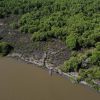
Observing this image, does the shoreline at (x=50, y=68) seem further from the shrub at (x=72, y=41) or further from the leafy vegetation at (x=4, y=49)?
the shrub at (x=72, y=41)

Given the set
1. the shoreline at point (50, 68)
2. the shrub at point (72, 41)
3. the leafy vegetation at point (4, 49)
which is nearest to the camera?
the shoreline at point (50, 68)

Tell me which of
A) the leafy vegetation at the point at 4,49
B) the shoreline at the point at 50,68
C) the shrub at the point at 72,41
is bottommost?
the shoreline at the point at 50,68

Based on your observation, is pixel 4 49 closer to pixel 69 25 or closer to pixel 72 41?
pixel 72 41

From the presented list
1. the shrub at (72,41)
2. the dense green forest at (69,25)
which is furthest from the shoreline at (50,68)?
the shrub at (72,41)

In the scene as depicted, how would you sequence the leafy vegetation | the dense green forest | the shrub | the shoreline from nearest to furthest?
the shoreline → the dense green forest → the shrub → the leafy vegetation

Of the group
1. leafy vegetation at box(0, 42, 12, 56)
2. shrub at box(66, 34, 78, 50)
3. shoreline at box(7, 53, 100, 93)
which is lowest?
shoreline at box(7, 53, 100, 93)

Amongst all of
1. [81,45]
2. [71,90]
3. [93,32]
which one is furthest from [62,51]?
[71,90]

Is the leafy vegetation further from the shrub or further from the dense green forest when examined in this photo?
the shrub

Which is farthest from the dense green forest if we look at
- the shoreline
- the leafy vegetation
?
the leafy vegetation

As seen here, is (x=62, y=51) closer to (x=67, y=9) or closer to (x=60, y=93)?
(x=60, y=93)

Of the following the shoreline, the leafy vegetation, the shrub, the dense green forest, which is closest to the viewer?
the shoreline
